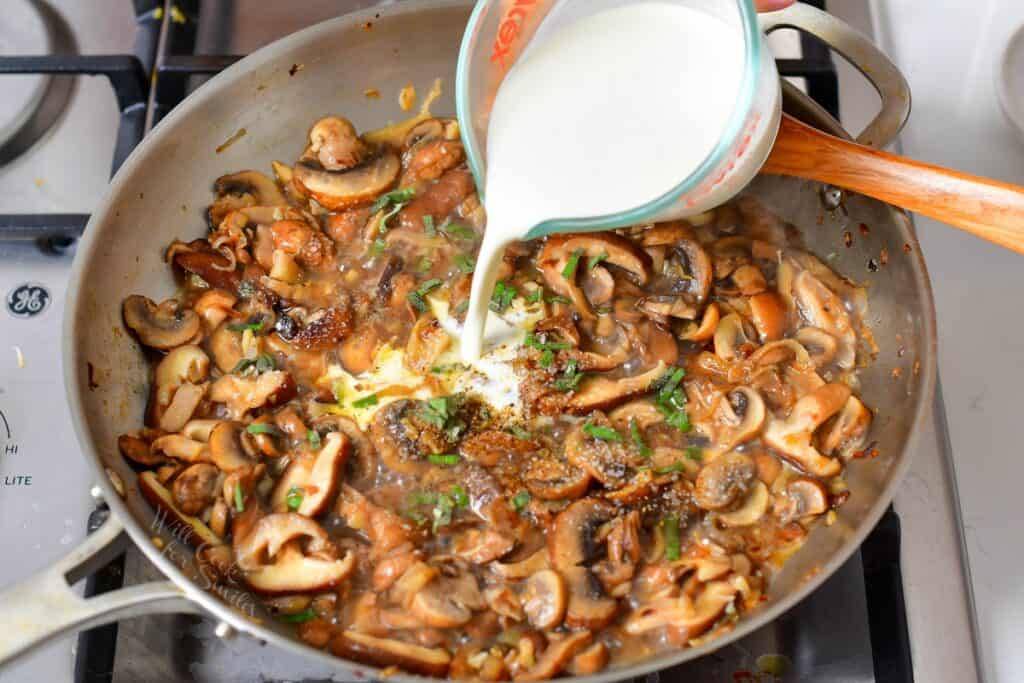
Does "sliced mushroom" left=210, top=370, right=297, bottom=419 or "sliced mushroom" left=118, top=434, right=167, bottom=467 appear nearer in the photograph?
"sliced mushroom" left=118, top=434, right=167, bottom=467

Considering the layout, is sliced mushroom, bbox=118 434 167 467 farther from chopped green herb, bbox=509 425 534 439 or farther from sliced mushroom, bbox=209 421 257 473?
chopped green herb, bbox=509 425 534 439

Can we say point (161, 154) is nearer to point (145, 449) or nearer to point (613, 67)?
point (145, 449)

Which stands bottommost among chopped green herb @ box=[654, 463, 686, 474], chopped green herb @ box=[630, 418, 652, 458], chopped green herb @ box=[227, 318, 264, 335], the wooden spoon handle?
chopped green herb @ box=[654, 463, 686, 474]

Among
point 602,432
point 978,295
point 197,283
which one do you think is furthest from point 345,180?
point 978,295

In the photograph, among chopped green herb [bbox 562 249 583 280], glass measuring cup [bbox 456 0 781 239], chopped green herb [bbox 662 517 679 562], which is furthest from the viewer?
chopped green herb [bbox 562 249 583 280]

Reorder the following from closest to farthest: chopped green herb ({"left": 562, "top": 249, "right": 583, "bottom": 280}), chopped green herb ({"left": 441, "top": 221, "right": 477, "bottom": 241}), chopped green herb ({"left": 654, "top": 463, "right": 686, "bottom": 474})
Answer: chopped green herb ({"left": 654, "top": 463, "right": 686, "bottom": 474}) → chopped green herb ({"left": 562, "top": 249, "right": 583, "bottom": 280}) → chopped green herb ({"left": 441, "top": 221, "right": 477, "bottom": 241})

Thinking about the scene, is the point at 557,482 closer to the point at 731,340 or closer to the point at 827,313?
the point at 731,340

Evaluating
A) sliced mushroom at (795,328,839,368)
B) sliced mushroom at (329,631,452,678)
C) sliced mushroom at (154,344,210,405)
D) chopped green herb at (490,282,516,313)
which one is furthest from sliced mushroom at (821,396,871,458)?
sliced mushroom at (154,344,210,405)

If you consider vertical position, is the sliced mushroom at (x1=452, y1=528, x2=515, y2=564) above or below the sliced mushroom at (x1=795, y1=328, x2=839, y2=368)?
below
